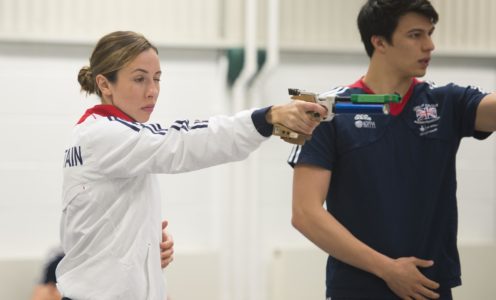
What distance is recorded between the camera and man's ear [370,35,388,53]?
2.06 m

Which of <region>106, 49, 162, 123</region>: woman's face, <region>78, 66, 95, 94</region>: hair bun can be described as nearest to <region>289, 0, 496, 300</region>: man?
<region>106, 49, 162, 123</region>: woman's face

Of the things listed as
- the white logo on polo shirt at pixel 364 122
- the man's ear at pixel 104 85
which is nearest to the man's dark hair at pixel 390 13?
the white logo on polo shirt at pixel 364 122

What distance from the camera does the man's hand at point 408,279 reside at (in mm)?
1843

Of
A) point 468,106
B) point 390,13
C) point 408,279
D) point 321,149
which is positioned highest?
point 390,13

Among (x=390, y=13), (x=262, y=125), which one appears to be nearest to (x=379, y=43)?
(x=390, y=13)

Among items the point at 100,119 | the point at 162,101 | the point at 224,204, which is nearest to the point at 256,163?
the point at 224,204

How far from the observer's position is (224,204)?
4340 millimetres

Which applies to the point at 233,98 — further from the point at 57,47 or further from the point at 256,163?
the point at 57,47

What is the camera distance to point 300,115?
1480mm

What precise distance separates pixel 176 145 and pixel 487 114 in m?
0.85

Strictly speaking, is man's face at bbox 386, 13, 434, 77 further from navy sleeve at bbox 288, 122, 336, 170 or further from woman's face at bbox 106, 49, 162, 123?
woman's face at bbox 106, 49, 162, 123

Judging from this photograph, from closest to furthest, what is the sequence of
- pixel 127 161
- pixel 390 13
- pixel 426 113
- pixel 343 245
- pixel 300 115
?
1. pixel 300 115
2. pixel 127 161
3. pixel 343 245
4. pixel 426 113
5. pixel 390 13

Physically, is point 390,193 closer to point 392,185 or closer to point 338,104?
point 392,185

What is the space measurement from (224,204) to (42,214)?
0.99 meters
